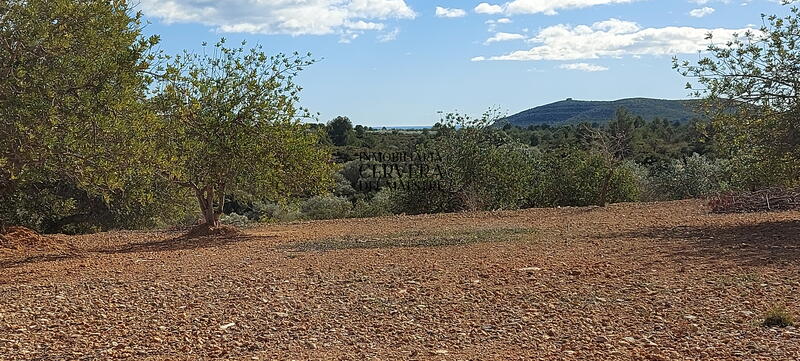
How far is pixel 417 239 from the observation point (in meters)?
11.7

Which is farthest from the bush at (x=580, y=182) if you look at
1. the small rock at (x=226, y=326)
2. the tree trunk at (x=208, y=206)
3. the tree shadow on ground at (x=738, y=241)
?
the small rock at (x=226, y=326)

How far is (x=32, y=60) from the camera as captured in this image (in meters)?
8.37

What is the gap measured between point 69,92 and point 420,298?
16.3 ft

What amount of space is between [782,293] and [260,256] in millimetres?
6531

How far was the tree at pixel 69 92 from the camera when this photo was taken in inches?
318

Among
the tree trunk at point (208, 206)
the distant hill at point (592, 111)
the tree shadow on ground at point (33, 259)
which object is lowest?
the tree shadow on ground at point (33, 259)

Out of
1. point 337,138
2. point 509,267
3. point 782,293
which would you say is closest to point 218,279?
point 509,267

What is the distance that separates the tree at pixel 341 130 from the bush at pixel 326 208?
1296cm

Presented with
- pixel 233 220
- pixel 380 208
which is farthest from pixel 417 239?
pixel 233 220

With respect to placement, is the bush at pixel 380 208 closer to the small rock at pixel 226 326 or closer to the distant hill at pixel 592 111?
the small rock at pixel 226 326

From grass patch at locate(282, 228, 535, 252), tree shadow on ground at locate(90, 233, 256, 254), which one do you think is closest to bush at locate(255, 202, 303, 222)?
tree shadow on ground at locate(90, 233, 256, 254)

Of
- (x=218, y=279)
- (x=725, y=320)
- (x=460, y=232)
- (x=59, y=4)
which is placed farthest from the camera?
(x=460, y=232)

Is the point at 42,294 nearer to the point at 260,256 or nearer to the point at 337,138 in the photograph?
the point at 260,256

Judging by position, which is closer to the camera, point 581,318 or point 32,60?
point 581,318
